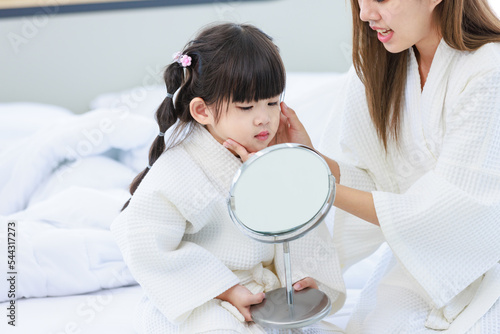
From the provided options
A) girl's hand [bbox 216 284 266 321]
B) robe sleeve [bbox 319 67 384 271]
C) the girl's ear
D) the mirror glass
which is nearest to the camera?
the mirror glass

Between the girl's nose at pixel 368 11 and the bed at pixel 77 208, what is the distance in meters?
0.35

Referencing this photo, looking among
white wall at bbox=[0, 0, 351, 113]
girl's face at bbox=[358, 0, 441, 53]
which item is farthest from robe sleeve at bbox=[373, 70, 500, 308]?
white wall at bbox=[0, 0, 351, 113]

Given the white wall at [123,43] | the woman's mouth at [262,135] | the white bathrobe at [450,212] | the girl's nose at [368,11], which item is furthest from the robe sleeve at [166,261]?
the white wall at [123,43]

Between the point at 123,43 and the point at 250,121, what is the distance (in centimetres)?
187

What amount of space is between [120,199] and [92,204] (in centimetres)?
10

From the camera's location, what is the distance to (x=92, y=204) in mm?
1714

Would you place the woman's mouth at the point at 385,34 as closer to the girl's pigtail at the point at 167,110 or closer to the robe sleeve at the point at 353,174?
the robe sleeve at the point at 353,174

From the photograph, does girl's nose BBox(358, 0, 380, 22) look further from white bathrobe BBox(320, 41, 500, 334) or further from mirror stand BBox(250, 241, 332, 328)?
mirror stand BBox(250, 241, 332, 328)

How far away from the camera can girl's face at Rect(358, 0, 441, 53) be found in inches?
45.9

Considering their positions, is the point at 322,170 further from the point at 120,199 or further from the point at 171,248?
the point at 120,199

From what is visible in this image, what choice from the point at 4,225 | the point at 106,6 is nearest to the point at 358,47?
the point at 4,225

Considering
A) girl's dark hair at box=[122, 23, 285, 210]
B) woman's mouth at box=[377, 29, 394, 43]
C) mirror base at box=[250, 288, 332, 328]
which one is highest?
woman's mouth at box=[377, 29, 394, 43]

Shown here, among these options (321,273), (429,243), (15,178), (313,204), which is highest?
(313,204)

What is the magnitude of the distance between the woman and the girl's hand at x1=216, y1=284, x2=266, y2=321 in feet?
0.76
